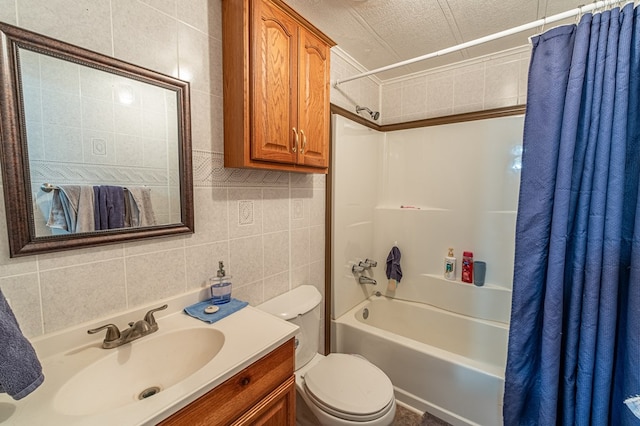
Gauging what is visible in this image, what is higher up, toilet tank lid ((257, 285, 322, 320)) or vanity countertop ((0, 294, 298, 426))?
vanity countertop ((0, 294, 298, 426))

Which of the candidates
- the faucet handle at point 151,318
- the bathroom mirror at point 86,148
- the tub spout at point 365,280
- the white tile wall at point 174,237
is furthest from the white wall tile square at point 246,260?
the tub spout at point 365,280

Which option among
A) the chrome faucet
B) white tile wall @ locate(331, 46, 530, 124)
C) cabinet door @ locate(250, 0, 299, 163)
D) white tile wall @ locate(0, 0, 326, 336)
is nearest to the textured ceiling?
white tile wall @ locate(331, 46, 530, 124)

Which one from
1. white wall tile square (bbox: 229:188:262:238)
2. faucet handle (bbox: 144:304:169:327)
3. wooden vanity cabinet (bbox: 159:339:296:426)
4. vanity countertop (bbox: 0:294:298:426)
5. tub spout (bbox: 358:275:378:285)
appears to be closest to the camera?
vanity countertop (bbox: 0:294:298:426)

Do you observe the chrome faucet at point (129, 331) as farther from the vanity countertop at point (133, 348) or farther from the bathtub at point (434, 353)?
the bathtub at point (434, 353)

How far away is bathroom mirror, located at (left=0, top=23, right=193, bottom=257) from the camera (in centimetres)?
79

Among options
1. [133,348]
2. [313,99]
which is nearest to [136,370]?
[133,348]

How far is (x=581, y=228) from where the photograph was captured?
37.0 inches

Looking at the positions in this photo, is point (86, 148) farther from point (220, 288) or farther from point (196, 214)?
point (220, 288)

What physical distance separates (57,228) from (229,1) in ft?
A: 3.66

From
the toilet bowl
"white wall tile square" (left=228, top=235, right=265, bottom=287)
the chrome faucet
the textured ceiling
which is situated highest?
the textured ceiling

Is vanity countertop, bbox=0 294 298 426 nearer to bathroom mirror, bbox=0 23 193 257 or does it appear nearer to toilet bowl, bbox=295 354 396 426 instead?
bathroom mirror, bbox=0 23 193 257

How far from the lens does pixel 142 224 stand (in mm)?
1051

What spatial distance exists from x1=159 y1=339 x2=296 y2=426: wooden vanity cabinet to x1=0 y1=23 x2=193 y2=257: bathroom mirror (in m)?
0.62

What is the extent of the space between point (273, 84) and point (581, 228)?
133 centimetres
